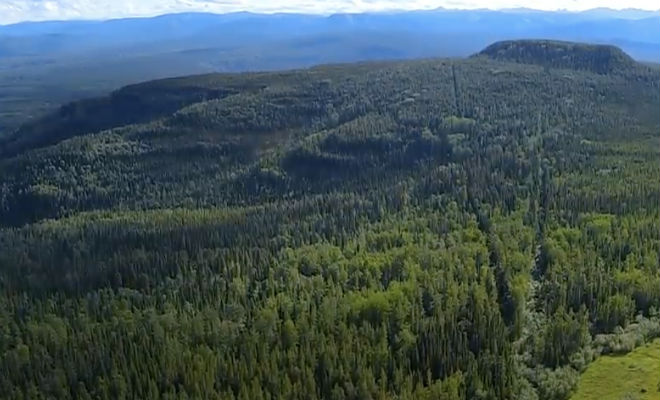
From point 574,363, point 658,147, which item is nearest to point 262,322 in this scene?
point 574,363

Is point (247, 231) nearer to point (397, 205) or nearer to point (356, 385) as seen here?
point (397, 205)

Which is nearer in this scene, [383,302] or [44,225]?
[383,302]

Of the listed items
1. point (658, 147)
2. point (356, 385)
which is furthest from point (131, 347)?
point (658, 147)

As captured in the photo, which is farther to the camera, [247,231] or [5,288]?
[247,231]

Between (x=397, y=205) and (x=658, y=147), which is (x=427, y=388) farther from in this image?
(x=658, y=147)

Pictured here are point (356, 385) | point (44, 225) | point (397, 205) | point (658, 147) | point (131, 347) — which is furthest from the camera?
point (658, 147)

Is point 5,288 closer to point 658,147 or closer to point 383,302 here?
point 383,302

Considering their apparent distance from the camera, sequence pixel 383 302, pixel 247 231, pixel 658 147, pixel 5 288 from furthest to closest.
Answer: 1. pixel 658 147
2. pixel 247 231
3. pixel 5 288
4. pixel 383 302

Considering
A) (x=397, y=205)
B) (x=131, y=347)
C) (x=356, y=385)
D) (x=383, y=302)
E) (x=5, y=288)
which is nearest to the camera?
(x=356, y=385)

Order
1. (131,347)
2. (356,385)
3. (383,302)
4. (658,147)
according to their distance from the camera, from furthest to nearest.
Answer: (658,147) < (383,302) < (131,347) < (356,385)
